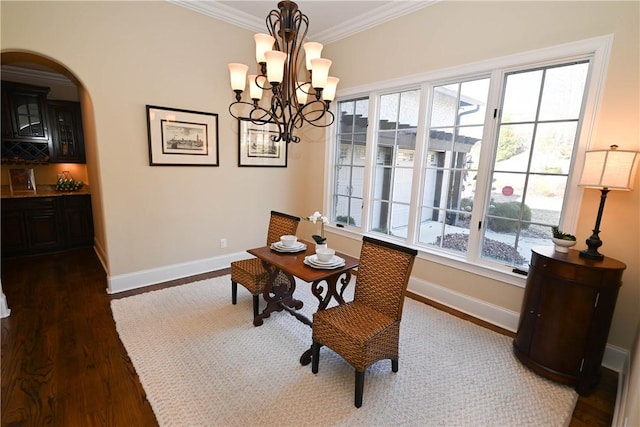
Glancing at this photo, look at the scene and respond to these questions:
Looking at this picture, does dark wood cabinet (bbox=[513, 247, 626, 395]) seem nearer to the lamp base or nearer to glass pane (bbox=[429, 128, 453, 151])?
the lamp base

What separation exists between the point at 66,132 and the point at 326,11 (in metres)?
4.42

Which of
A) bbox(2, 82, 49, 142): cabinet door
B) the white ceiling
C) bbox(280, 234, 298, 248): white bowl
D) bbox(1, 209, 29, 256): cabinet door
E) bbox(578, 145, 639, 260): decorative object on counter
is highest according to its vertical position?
the white ceiling

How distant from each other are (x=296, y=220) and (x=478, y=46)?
238cm

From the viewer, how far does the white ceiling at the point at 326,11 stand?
3225 mm

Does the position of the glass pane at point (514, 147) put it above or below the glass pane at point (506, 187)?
above

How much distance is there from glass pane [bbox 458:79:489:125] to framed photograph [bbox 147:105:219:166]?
2843 millimetres

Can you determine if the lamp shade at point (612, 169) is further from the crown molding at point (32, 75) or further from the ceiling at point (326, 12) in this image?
the crown molding at point (32, 75)

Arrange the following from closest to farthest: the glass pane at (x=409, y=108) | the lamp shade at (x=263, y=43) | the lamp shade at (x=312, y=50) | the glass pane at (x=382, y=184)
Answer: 1. the lamp shade at (x=263, y=43)
2. the lamp shade at (x=312, y=50)
3. the glass pane at (x=409, y=108)
4. the glass pane at (x=382, y=184)

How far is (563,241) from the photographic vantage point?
6.98 feet

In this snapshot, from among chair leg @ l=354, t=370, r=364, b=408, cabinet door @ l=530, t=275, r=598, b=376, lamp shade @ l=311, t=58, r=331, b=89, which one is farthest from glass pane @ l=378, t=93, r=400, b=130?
chair leg @ l=354, t=370, r=364, b=408

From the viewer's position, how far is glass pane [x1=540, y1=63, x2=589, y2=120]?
2.33 m

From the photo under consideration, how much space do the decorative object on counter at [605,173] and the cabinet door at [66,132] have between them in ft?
21.2

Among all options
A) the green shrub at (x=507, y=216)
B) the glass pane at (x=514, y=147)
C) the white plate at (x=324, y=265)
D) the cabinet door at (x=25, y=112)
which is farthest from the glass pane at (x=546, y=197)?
the cabinet door at (x=25, y=112)

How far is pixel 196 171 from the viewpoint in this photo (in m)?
3.64
